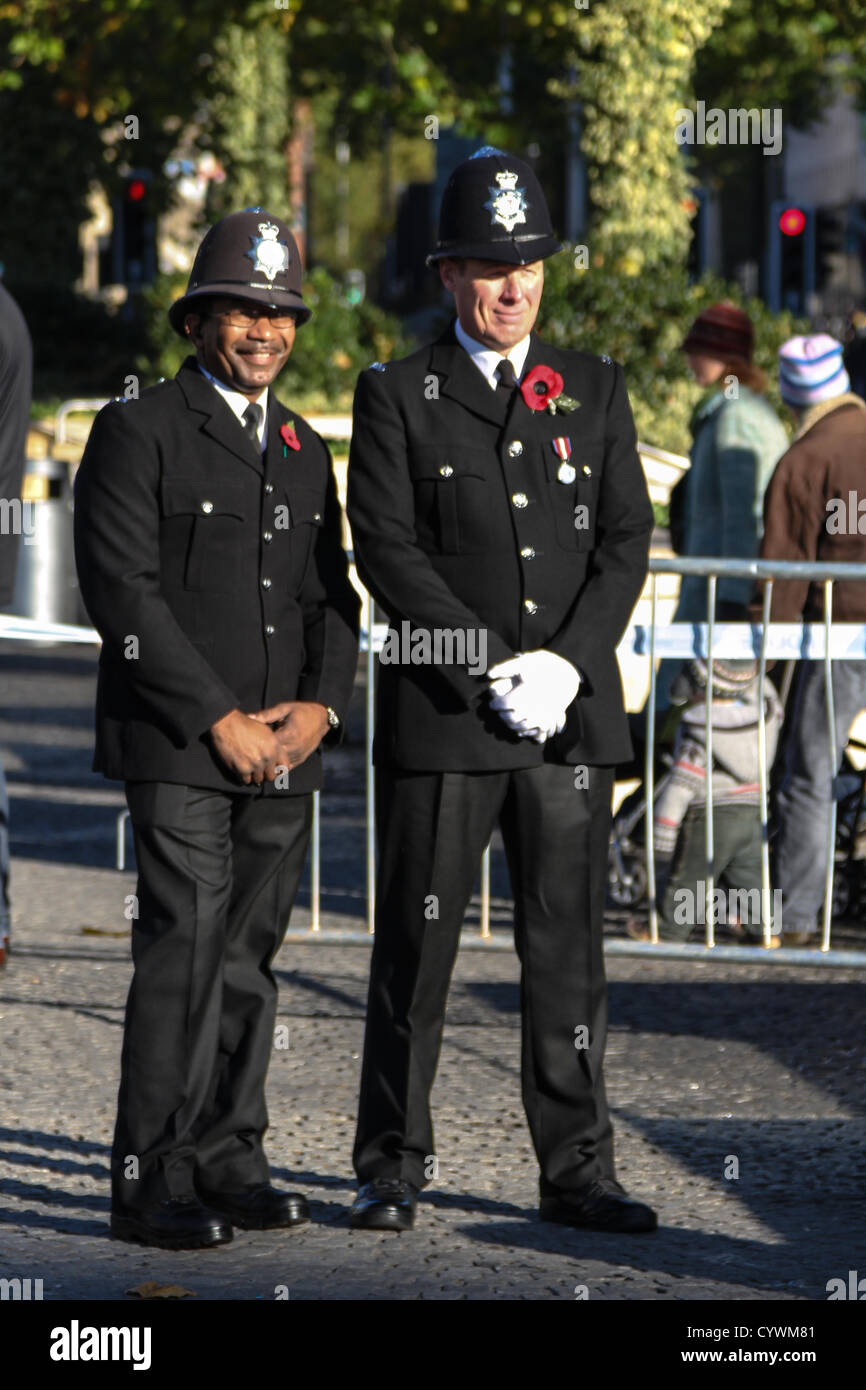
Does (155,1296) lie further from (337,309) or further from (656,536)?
(337,309)

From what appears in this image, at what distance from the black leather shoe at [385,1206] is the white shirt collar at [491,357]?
1.56 metres

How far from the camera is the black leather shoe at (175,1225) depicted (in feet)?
15.4

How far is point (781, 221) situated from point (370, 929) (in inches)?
689

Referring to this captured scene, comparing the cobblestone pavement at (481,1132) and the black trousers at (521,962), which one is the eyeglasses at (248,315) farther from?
the cobblestone pavement at (481,1132)

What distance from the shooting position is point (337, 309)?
21391 millimetres

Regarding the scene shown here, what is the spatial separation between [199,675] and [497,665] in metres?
0.57

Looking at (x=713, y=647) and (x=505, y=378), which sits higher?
(x=505, y=378)

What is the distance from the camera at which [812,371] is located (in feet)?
26.5

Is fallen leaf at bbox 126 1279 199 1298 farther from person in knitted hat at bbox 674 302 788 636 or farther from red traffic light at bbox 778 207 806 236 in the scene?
red traffic light at bbox 778 207 806 236

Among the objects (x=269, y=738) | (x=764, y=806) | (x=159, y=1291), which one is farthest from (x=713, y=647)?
(x=159, y=1291)

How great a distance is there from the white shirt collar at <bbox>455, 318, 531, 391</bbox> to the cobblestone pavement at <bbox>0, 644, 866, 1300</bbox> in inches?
65.1

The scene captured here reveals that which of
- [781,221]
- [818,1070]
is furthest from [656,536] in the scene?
[781,221]

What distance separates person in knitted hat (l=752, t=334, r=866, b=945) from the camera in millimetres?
7625

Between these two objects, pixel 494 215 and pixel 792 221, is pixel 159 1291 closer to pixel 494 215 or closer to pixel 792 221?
pixel 494 215
